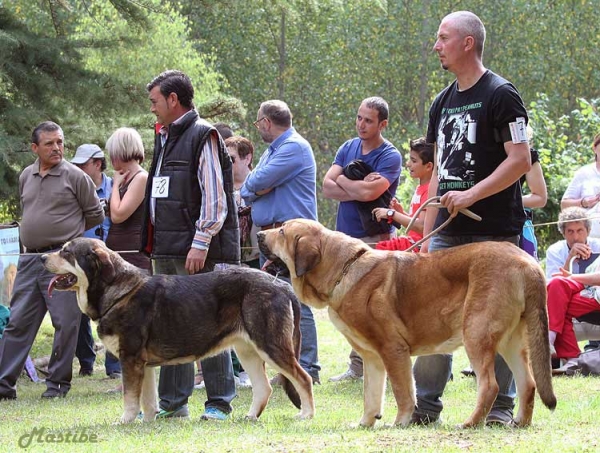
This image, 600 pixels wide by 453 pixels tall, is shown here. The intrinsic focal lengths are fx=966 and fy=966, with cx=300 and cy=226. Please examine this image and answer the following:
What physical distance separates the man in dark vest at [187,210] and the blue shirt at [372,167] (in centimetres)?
214

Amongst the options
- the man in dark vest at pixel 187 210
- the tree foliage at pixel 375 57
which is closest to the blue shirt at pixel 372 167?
the man in dark vest at pixel 187 210

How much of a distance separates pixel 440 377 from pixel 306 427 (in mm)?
941

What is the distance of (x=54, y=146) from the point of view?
29.8 ft

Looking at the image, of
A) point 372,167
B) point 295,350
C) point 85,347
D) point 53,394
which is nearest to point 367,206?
point 372,167

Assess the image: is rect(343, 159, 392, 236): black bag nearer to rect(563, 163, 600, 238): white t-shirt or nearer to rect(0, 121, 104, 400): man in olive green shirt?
rect(0, 121, 104, 400): man in olive green shirt

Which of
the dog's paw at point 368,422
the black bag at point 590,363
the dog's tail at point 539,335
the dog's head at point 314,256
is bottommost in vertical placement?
the black bag at point 590,363

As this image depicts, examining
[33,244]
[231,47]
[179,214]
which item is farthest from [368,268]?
[231,47]

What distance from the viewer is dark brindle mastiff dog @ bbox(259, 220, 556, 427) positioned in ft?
18.2

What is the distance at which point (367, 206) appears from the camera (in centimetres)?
912

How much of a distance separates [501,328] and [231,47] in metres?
31.8

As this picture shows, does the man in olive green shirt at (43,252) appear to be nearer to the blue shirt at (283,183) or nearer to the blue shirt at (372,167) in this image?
the blue shirt at (283,183)

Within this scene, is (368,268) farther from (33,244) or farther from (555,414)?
(33,244)

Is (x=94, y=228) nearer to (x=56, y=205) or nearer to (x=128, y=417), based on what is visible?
(x=56, y=205)

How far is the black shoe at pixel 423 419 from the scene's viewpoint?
6.22m
